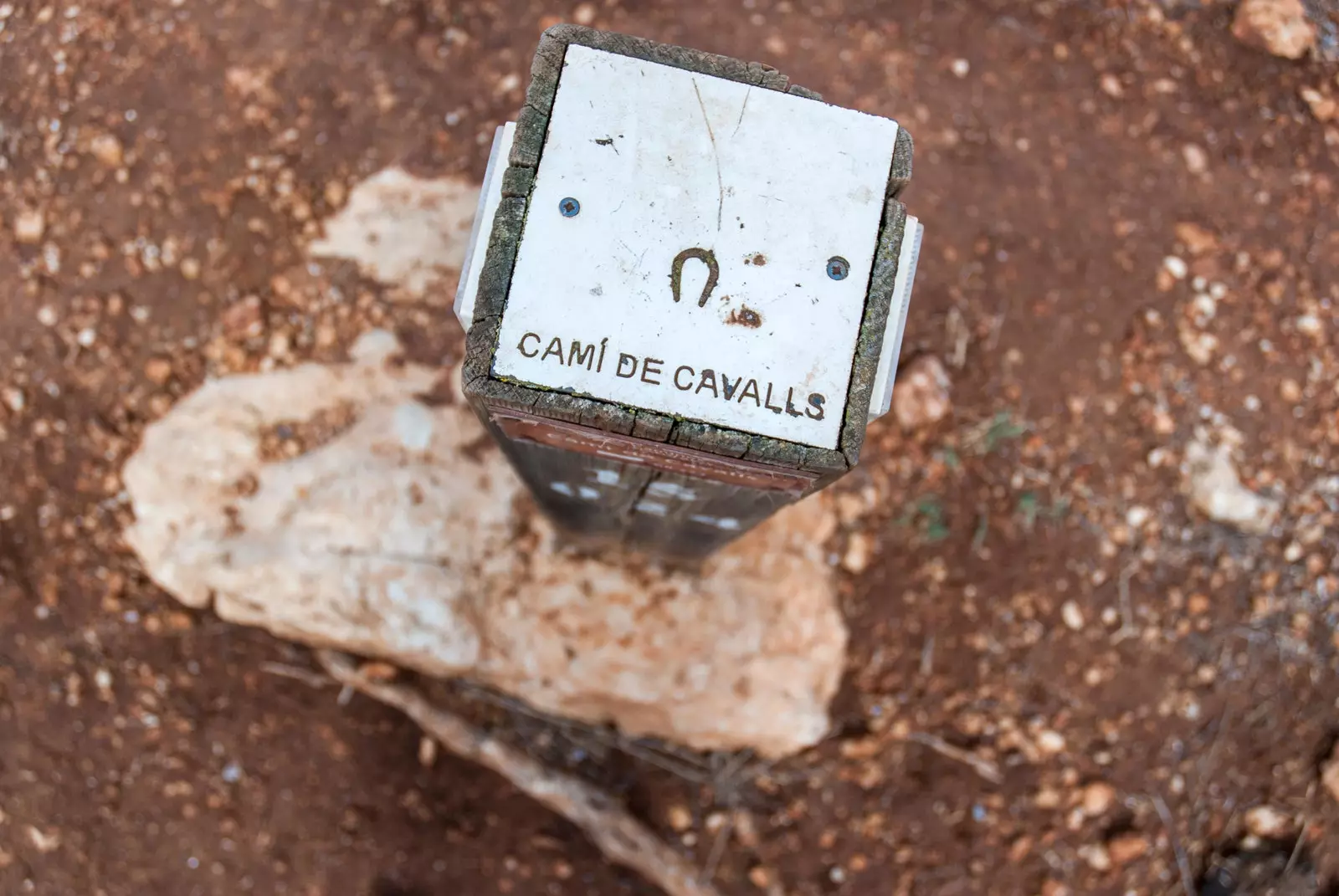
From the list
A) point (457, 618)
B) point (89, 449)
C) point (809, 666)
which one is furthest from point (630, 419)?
point (89, 449)

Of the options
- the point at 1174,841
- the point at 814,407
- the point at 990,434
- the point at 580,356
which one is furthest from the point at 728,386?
the point at 1174,841

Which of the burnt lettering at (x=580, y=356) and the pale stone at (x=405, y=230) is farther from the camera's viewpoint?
the pale stone at (x=405, y=230)

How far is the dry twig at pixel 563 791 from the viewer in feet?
9.89

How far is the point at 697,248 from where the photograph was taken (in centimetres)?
149

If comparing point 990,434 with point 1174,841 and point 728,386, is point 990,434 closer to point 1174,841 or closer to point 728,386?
point 1174,841

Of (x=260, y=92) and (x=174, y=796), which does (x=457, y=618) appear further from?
(x=260, y=92)

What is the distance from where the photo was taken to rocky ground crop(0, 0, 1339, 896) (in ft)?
10.3

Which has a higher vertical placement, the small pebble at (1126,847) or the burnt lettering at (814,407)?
the burnt lettering at (814,407)

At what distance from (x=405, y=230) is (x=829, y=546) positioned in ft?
6.27

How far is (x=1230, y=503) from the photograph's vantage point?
323 cm

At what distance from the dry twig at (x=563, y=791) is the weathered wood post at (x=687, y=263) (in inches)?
72.2

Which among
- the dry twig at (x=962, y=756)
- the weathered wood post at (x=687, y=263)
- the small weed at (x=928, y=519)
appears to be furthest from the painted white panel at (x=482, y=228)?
the dry twig at (x=962, y=756)

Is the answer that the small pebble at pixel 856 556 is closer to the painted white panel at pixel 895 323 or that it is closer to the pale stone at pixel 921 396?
the pale stone at pixel 921 396

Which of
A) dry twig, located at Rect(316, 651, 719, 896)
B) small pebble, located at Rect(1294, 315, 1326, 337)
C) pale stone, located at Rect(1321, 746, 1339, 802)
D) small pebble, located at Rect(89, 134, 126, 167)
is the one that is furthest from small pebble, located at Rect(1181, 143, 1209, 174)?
small pebble, located at Rect(89, 134, 126, 167)
